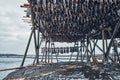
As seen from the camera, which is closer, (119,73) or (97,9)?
(119,73)

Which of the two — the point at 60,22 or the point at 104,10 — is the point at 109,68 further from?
the point at 60,22

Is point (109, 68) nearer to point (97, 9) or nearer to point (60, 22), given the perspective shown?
point (97, 9)

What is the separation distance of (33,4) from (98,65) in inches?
176

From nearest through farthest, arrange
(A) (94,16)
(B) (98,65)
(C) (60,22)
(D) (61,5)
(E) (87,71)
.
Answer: (E) (87,71), (B) (98,65), (D) (61,5), (A) (94,16), (C) (60,22)

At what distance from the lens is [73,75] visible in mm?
8891

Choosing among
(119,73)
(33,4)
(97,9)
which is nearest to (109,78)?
(119,73)

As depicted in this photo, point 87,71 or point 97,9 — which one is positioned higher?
point 97,9

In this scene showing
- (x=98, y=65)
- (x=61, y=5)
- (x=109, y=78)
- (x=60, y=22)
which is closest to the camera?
(x=109, y=78)

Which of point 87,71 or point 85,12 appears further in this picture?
point 85,12

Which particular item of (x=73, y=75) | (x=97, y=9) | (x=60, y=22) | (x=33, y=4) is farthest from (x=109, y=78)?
(x=60, y=22)

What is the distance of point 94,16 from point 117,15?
1.12 meters

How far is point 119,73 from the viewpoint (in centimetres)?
880

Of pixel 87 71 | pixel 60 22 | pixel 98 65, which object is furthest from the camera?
pixel 60 22

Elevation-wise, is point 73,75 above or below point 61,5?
below
